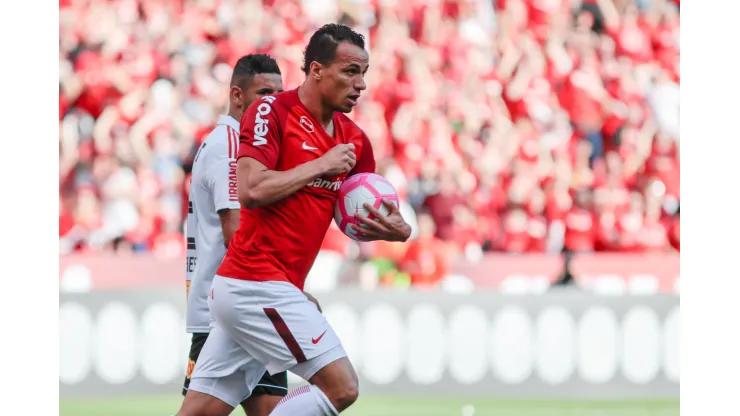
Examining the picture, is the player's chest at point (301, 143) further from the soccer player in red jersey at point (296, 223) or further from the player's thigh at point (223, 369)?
the player's thigh at point (223, 369)

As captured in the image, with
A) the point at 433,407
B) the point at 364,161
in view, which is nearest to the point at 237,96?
the point at 364,161

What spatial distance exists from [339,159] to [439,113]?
8.09m

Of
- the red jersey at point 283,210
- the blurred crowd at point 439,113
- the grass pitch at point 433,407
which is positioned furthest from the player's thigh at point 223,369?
the blurred crowd at point 439,113

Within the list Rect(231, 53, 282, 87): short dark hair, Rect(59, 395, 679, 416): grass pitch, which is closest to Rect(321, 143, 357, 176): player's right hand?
Rect(231, 53, 282, 87): short dark hair

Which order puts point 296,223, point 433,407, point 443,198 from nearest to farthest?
1. point 296,223
2. point 433,407
3. point 443,198

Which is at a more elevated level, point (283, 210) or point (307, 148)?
point (307, 148)

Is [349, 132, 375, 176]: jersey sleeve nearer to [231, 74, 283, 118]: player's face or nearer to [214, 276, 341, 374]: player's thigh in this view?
[214, 276, 341, 374]: player's thigh

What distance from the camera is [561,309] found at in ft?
31.3

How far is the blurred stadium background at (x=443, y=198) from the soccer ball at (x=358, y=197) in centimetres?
415

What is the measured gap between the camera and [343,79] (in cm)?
477

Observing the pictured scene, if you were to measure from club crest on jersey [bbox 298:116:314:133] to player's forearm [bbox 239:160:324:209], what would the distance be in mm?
277

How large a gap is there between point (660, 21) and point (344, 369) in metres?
10.1

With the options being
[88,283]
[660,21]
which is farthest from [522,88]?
[88,283]

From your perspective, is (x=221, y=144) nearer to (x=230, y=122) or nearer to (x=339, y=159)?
(x=230, y=122)
